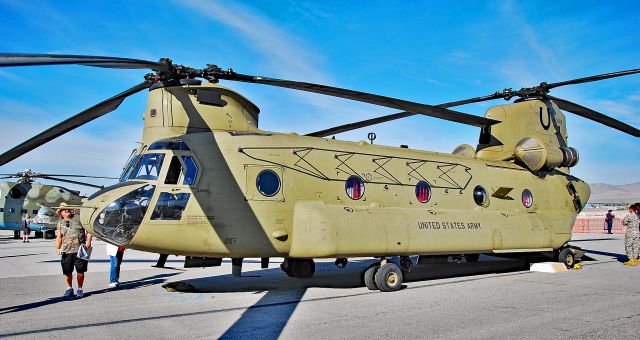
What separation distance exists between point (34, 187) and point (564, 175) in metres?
33.1

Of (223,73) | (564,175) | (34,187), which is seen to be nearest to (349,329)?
(223,73)

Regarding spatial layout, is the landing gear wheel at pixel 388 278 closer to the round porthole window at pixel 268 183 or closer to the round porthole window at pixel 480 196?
the round porthole window at pixel 268 183

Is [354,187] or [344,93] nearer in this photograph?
[344,93]

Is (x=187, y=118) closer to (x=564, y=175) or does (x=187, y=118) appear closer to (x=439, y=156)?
(x=439, y=156)

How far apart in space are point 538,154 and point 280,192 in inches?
336

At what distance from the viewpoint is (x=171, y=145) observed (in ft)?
30.9

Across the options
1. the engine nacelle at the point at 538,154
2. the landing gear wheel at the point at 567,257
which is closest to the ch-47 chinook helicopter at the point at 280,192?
the landing gear wheel at the point at 567,257

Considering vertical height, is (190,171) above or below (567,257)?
above

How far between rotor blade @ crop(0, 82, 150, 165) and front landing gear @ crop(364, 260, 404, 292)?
6.04 meters

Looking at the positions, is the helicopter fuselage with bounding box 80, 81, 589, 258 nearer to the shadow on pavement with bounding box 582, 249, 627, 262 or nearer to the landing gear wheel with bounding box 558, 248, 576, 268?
the landing gear wheel with bounding box 558, 248, 576, 268

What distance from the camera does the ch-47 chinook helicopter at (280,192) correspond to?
346 inches

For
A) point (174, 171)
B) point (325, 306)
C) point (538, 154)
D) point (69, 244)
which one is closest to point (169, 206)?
point (174, 171)

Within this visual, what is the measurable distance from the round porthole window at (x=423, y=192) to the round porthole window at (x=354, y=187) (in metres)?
1.71

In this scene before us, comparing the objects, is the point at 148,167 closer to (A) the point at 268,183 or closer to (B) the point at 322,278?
(A) the point at 268,183
